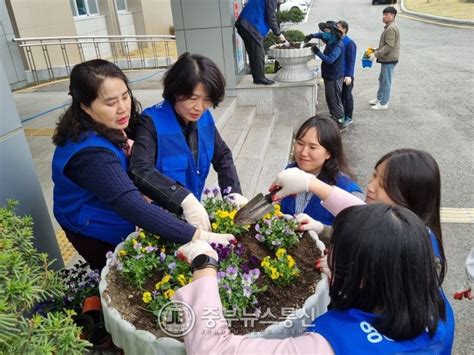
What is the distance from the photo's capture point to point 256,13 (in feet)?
19.5

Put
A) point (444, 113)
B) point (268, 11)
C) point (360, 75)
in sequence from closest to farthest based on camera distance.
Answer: point (268, 11) < point (444, 113) < point (360, 75)

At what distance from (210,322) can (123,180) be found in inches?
28.0

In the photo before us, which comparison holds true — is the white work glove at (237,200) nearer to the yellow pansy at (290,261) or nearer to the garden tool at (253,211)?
the garden tool at (253,211)

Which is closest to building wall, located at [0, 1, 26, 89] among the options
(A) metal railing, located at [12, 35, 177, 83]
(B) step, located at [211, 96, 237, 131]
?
(A) metal railing, located at [12, 35, 177, 83]

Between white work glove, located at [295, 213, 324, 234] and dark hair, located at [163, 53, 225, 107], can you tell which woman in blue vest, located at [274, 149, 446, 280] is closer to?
white work glove, located at [295, 213, 324, 234]

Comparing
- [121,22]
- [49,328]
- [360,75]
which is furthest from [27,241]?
[121,22]

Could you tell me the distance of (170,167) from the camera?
207cm

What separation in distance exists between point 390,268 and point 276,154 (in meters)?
4.34

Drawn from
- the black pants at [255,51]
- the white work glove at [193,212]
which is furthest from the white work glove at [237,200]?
the black pants at [255,51]

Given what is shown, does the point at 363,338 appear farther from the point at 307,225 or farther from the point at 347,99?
the point at 347,99

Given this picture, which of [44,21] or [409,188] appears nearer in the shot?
[409,188]

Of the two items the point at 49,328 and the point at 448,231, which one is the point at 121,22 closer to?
the point at 448,231

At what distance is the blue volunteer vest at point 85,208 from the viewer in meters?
1.74

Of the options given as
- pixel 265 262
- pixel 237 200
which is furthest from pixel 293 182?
pixel 265 262
